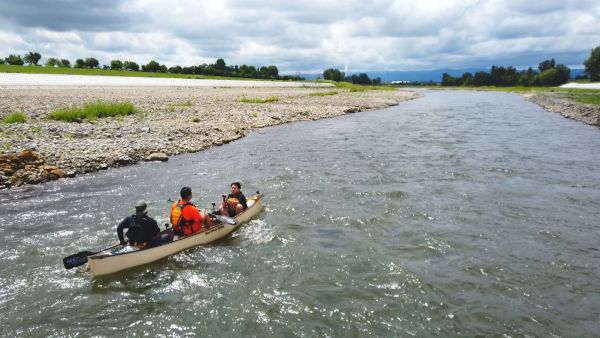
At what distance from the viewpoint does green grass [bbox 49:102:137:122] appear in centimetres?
3012

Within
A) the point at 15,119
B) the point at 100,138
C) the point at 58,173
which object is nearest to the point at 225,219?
the point at 58,173

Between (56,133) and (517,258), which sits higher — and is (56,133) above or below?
above

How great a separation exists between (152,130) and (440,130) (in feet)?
81.5

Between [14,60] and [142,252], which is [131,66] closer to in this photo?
[14,60]

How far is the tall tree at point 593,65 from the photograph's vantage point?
15425 centimetres

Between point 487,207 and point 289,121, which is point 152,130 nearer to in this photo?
point 289,121

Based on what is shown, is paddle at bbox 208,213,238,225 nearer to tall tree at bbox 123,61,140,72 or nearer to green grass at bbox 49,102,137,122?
green grass at bbox 49,102,137,122

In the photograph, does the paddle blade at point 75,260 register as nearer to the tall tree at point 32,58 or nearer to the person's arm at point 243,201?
the person's arm at point 243,201

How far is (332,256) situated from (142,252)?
527cm

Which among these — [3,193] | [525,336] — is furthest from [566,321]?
[3,193]

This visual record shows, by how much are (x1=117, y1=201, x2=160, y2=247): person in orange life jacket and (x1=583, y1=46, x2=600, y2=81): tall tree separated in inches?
7291

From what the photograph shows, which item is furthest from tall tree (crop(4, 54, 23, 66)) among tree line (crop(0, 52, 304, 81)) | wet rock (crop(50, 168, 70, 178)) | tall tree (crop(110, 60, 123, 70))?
wet rock (crop(50, 168, 70, 178))

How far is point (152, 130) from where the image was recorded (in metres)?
29.5

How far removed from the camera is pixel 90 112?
105ft
